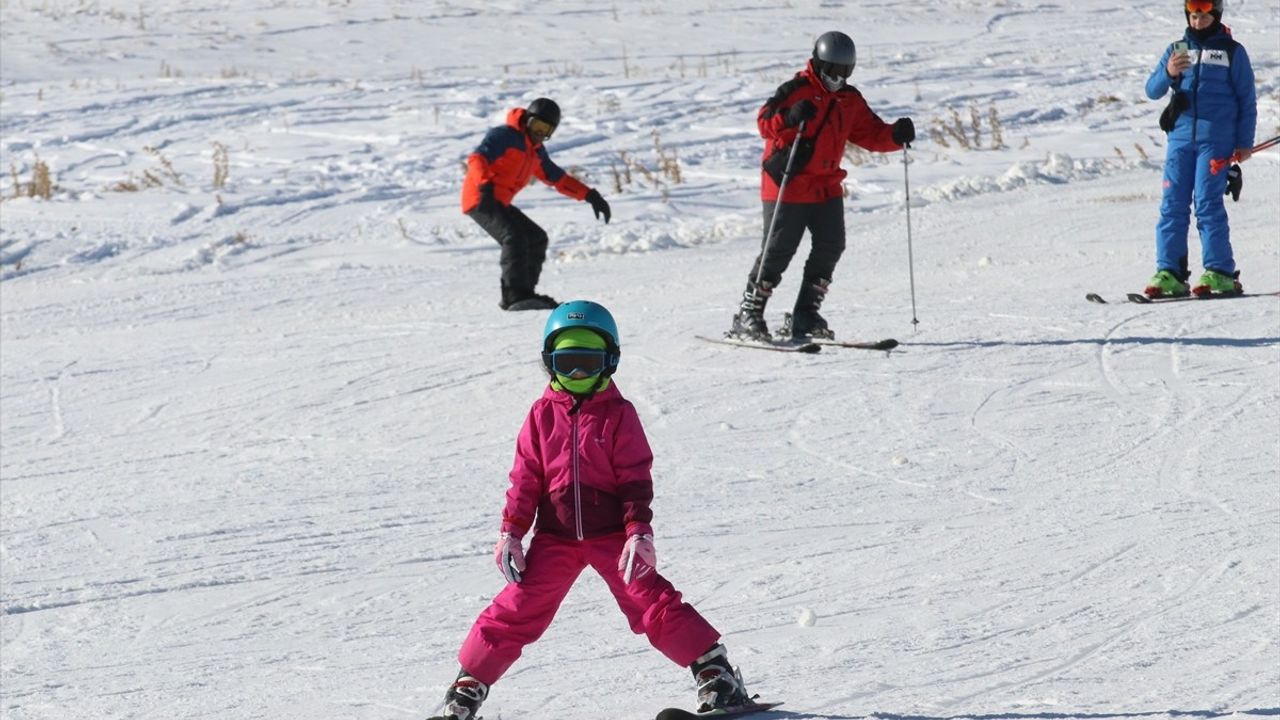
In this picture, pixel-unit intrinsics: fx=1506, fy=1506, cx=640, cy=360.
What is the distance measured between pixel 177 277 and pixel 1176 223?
7974 millimetres

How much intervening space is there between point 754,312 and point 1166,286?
2.73 metres

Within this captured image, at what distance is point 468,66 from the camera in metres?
25.7

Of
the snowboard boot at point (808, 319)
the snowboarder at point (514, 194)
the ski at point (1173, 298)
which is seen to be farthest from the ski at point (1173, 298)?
the snowboarder at point (514, 194)

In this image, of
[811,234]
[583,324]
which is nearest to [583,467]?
[583,324]

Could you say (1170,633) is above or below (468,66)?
below

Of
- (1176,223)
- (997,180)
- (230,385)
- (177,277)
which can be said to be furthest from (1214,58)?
(177,277)

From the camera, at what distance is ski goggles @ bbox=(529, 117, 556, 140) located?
10438 millimetres

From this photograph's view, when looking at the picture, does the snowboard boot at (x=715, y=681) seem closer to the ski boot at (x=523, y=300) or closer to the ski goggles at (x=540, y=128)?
the ski boot at (x=523, y=300)

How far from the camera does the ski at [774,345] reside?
8.85 m

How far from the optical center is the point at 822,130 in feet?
27.2

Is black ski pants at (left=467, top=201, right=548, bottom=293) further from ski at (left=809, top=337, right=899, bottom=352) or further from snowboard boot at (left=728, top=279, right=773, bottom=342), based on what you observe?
ski at (left=809, top=337, right=899, bottom=352)

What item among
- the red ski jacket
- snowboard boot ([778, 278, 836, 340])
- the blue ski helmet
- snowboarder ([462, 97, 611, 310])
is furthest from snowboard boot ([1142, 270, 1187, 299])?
the blue ski helmet

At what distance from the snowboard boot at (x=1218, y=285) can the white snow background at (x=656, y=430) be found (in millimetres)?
125

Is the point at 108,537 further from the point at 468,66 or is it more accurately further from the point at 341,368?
the point at 468,66
